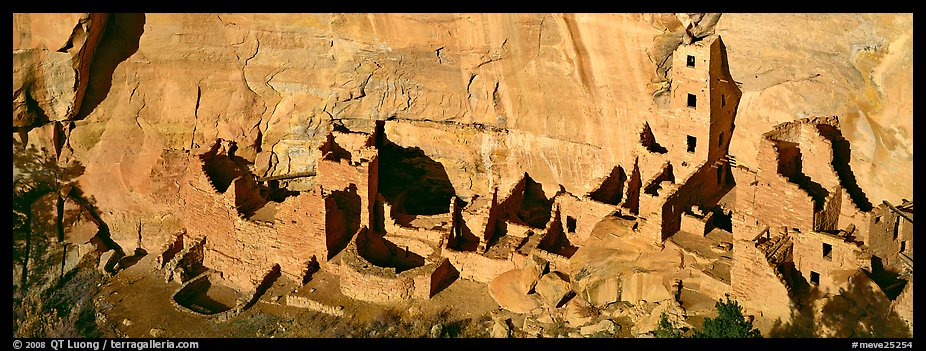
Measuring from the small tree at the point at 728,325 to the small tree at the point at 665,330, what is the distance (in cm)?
35

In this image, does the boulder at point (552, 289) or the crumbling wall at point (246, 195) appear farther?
the crumbling wall at point (246, 195)

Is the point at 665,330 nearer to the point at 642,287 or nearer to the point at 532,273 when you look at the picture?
the point at 642,287

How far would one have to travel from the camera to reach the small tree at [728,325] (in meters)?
24.5

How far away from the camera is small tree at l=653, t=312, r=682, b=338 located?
81.7ft

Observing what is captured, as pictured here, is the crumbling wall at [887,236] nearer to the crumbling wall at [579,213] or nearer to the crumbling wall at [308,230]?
the crumbling wall at [579,213]

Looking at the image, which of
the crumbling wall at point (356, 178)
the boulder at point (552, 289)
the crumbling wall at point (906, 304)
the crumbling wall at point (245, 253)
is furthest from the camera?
the crumbling wall at point (245, 253)

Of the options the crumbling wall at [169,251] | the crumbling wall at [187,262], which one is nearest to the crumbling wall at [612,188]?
the crumbling wall at [187,262]

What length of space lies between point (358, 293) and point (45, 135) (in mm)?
8809

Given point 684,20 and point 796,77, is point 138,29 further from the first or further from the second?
point 796,77

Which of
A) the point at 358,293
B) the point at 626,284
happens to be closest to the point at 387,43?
the point at 358,293

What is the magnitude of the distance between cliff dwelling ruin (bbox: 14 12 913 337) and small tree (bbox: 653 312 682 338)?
0.81ft

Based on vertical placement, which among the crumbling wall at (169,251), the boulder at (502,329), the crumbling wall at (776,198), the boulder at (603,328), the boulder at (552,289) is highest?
the crumbling wall at (776,198)

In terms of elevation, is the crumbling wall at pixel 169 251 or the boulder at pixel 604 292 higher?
the crumbling wall at pixel 169 251

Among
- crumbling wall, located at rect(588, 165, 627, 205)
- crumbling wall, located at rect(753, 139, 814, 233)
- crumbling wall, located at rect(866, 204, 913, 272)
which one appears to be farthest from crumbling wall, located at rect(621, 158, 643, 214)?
crumbling wall, located at rect(866, 204, 913, 272)
